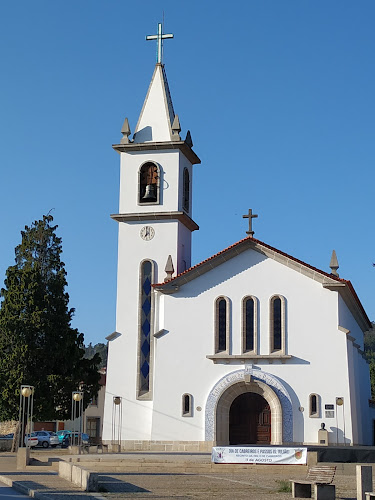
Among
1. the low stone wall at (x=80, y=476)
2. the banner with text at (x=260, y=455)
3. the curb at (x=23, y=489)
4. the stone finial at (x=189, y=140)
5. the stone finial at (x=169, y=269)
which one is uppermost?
the stone finial at (x=189, y=140)

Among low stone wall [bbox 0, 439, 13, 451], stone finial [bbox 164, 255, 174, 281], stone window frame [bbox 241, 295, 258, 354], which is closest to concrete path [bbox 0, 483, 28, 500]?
stone window frame [bbox 241, 295, 258, 354]

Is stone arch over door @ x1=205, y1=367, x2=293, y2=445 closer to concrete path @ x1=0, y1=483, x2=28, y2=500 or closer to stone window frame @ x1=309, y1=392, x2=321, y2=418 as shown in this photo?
stone window frame @ x1=309, y1=392, x2=321, y2=418

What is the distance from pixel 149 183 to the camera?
40.9 meters

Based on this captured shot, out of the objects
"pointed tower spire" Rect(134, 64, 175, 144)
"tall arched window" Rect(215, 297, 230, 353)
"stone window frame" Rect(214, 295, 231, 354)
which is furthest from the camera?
"pointed tower spire" Rect(134, 64, 175, 144)

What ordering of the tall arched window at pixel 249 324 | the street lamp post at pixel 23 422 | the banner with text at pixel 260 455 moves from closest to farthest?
the banner with text at pixel 260 455, the street lamp post at pixel 23 422, the tall arched window at pixel 249 324

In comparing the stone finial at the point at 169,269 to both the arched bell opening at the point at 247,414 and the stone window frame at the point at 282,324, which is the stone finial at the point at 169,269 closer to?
the stone window frame at the point at 282,324

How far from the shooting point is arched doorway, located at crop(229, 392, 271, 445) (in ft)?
118

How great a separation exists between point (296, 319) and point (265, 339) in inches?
64.3

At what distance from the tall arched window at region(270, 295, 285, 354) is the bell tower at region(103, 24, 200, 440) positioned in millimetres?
5245

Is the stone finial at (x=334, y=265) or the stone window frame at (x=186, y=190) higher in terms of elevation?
the stone window frame at (x=186, y=190)

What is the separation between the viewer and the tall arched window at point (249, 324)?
1420 inches

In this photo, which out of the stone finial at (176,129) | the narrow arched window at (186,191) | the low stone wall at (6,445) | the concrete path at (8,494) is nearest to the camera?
the concrete path at (8,494)

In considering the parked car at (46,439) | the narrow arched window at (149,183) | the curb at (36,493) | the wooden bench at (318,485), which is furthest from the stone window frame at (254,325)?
the parked car at (46,439)

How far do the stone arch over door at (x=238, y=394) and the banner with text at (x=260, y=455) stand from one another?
8.76 metres
